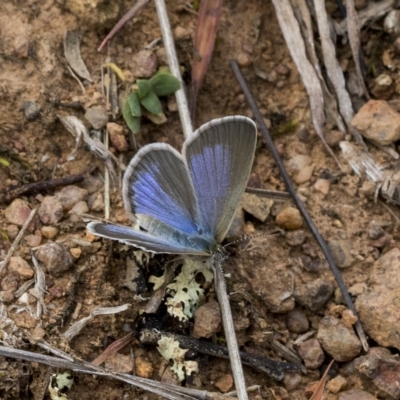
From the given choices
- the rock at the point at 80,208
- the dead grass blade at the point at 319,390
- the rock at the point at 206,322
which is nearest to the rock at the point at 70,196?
the rock at the point at 80,208

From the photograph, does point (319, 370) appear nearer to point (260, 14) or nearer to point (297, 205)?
point (297, 205)

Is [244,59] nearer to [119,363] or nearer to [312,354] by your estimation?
[312,354]

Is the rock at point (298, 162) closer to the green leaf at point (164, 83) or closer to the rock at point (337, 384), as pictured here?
the green leaf at point (164, 83)

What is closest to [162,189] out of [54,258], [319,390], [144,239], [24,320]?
[144,239]

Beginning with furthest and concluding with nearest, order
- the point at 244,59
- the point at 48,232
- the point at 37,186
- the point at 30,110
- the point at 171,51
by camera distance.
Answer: the point at 244,59 → the point at 171,51 → the point at 30,110 → the point at 37,186 → the point at 48,232

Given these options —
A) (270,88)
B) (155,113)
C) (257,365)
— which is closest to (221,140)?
(155,113)

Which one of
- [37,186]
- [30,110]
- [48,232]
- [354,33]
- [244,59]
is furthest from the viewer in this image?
[244,59]
